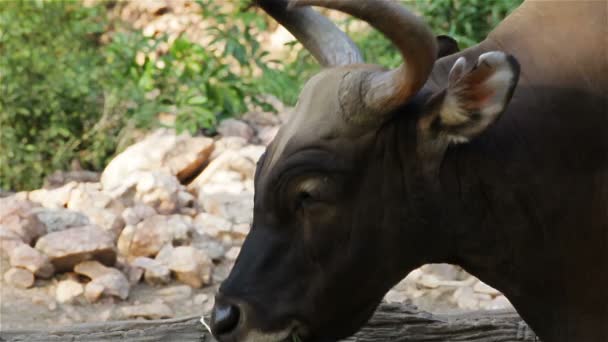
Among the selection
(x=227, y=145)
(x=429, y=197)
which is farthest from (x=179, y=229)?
(x=429, y=197)

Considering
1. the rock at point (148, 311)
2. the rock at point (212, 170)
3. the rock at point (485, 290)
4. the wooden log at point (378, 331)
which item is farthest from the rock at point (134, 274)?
the wooden log at point (378, 331)

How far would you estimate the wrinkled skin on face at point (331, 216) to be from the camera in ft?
10.7

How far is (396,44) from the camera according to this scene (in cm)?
310

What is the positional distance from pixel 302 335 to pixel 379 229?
0.35 m

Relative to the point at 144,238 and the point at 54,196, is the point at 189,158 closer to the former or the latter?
the point at 54,196

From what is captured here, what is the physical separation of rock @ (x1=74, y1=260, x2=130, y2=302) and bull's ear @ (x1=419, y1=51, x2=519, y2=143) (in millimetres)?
3400

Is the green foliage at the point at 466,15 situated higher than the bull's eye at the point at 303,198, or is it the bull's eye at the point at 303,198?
the bull's eye at the point at 303,198

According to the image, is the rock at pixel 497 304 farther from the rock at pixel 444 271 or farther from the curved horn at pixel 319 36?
the curved horn at pixel 319 36

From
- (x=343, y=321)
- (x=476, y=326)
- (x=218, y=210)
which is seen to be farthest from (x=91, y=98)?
(x=343, y=321)

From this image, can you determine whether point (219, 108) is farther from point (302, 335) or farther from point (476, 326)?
point (302, 335)

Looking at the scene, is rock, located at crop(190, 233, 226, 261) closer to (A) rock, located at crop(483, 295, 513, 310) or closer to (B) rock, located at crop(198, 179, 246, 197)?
(B) rock, located at crop(198, 179, 246, 197)

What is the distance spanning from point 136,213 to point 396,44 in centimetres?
415

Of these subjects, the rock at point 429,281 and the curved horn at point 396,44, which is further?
the rock at point 429,281

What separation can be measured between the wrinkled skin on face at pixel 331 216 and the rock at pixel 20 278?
3.20 metres
